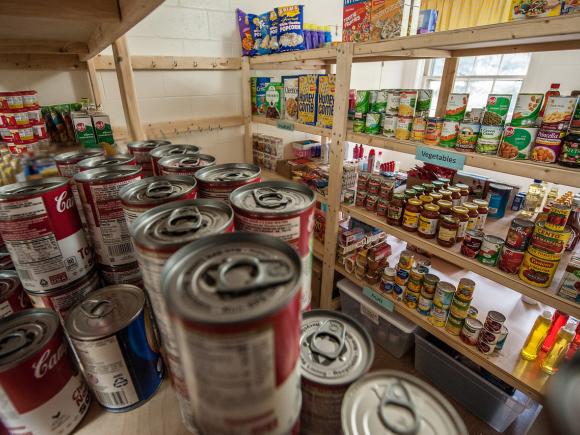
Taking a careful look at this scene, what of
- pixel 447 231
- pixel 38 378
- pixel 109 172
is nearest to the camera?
pixel 38 378

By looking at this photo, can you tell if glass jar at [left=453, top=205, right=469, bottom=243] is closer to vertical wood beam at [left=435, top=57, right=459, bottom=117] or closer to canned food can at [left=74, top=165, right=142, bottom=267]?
vertical wood beam at [left=435, top=57, right=459, bottom=117]

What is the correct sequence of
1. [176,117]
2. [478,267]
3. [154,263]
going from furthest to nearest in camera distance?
[176,117] → [478,267] → [154,263]

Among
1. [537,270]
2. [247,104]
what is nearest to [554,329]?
[537,270]

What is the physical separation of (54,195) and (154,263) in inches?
21.5

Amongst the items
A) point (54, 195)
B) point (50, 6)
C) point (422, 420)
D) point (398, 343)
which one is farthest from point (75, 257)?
point (398, 343)

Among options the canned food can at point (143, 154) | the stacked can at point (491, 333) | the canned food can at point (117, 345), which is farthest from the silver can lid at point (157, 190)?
the stacked can at point (491, 333)

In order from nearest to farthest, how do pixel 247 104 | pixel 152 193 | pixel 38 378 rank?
pixel 38 378
pixel 152 193
pixel 247 104

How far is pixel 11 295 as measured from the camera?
1013 millimetres

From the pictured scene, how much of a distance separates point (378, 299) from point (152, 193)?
1.17m

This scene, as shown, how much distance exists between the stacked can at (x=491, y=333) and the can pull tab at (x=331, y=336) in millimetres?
711

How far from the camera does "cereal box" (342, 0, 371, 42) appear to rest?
1336 mm

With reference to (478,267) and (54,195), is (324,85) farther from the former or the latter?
(54,195)

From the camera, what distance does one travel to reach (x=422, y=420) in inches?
24.6

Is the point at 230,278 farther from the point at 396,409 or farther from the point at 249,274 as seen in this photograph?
the point at 396,409
